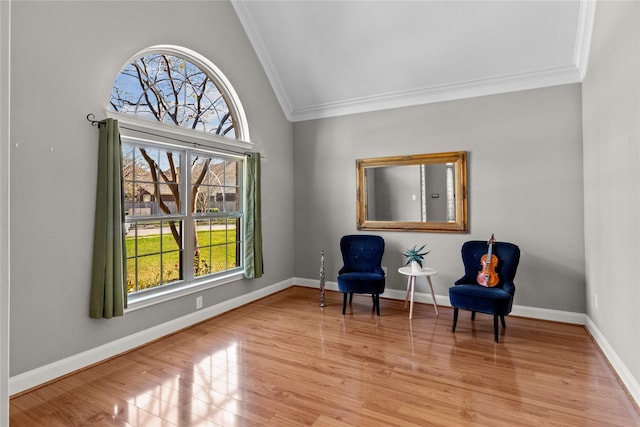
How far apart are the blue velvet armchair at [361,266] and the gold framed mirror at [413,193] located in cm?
35

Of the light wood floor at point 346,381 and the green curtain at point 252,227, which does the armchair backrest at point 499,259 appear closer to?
the light wood floor at point 346,381

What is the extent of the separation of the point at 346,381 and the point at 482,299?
1.58m

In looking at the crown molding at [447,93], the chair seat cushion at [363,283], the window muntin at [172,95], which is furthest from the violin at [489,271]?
the window muntin at [172,95]

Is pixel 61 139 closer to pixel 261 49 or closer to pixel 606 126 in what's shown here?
pixel 261 49

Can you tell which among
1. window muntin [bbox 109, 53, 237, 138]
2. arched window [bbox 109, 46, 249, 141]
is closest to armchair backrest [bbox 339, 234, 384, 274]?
arched window [bbox 109, 46, 249, 141]

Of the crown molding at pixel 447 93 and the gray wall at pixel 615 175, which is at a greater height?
the crown molding at pixel 447 93

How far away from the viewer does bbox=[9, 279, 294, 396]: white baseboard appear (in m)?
2.36

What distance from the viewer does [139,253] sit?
325 centimetres

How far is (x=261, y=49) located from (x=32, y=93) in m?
2.82

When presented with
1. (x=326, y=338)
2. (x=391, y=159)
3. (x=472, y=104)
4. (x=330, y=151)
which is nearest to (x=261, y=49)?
(x=330, y=151)

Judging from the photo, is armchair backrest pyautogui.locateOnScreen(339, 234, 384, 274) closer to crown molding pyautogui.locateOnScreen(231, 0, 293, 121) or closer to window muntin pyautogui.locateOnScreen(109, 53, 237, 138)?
window muntin pyautogui.locateOnScreen(109, 53, 237, 138)

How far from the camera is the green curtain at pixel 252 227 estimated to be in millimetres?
4332

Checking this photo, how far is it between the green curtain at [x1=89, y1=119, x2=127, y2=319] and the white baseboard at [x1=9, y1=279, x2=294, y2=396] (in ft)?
1.08

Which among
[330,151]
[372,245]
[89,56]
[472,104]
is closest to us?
[89,56]
